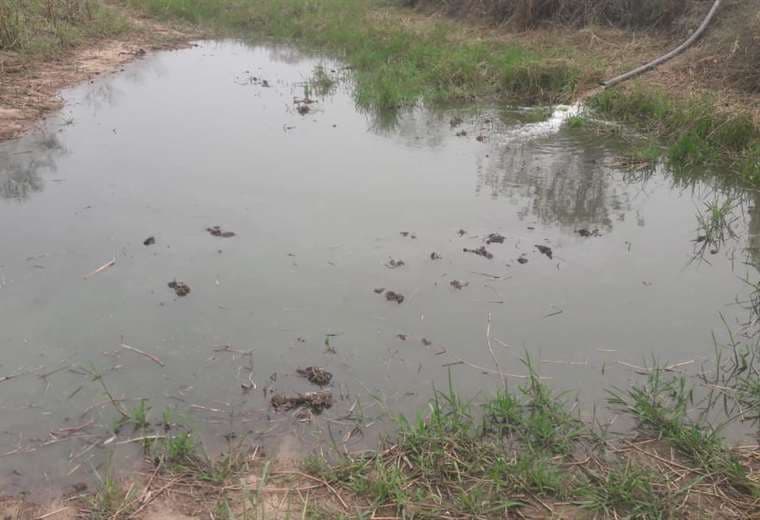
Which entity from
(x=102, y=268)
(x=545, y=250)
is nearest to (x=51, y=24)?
(x=102, y=268)

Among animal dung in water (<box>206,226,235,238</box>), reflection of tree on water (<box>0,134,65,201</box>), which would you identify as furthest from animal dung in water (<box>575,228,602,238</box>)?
reflection of tree on water (<box>0,134,65,201</box>)

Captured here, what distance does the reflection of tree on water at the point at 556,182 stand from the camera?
182 inches

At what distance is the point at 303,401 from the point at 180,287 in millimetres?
1163

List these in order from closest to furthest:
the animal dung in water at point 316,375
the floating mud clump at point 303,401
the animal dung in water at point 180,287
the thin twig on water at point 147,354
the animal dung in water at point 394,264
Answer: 1. the floating mud clump at point 303,401
2. the animal dung in water at point 316,375
3. the thin twig on water at point 147,354
4. the animal dung in water at point 180,287
5. the animal dung in water at point 394,264

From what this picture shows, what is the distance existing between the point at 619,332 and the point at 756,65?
4.79 meters

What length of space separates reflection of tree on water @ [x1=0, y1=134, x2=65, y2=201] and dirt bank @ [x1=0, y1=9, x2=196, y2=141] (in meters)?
0.27

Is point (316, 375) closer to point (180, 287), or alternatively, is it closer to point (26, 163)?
point (180, 287)

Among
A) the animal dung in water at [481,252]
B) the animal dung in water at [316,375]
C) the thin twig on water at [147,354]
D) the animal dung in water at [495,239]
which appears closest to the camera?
the animal dung in water at [316,375]

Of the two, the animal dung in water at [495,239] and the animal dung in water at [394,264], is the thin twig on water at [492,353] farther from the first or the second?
the animal dung in water at [495,239]

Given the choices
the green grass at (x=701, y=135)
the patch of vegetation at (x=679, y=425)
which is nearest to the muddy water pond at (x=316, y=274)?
the patch of vegetation at (x=679, y=425)

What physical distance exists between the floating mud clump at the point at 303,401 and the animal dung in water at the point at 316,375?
0.33 ft

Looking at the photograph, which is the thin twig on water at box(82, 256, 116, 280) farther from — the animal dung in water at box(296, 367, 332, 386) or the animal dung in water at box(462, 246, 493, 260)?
the animal dung in water at box(462, 246, 493, 260)

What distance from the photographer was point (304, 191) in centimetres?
479

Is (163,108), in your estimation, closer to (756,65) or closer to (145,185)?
(145,185)
